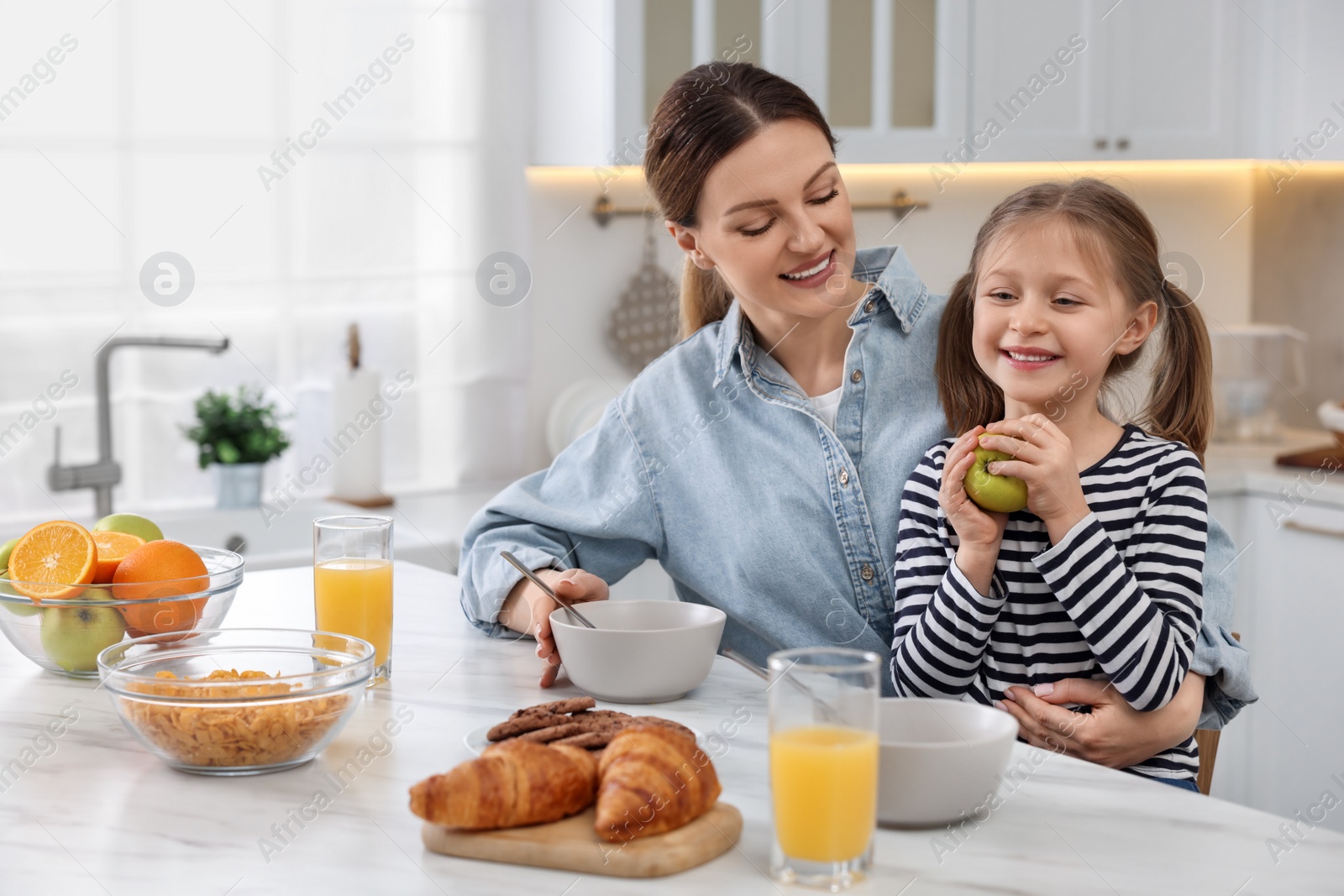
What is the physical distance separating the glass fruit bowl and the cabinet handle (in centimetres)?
228

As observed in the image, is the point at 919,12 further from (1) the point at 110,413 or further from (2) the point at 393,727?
(2) the point at 393,727

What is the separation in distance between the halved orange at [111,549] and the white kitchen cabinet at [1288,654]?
2.35 meters

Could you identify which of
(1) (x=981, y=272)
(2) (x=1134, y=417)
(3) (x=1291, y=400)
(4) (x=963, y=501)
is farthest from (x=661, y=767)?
(3) (x=1291, y=400)

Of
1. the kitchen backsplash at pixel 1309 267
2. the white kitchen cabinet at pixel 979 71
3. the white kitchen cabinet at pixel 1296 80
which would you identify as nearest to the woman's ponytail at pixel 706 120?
the white kitchen cabinet at pixel 979 71

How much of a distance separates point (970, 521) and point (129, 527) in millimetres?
873

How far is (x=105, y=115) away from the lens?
2.62m

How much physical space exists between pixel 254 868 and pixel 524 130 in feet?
8.04

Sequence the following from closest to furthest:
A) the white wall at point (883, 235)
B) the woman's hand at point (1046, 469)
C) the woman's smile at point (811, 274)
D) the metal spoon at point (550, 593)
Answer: the woman's hand at point (1046, 469), the metal spoon at point (550, 593), the woman's smile at point (811, 274), the white wall at point (883, 235)

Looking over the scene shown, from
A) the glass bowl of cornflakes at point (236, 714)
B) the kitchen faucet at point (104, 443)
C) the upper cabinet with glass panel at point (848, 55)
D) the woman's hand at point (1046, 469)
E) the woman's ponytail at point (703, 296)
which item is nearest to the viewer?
the glass bowl of cornflakes at point (236, 714)

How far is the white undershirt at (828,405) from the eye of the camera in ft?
4.98

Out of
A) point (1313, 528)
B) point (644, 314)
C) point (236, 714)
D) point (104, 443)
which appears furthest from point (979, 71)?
point (236, 714)

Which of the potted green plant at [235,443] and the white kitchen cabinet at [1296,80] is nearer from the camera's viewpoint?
the potted green plant at [235,443]

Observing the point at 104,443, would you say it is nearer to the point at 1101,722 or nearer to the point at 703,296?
the point at 703,296

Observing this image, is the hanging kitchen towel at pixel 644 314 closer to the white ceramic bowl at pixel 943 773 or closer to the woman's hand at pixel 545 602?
the woman's hand at pixel 545 602
